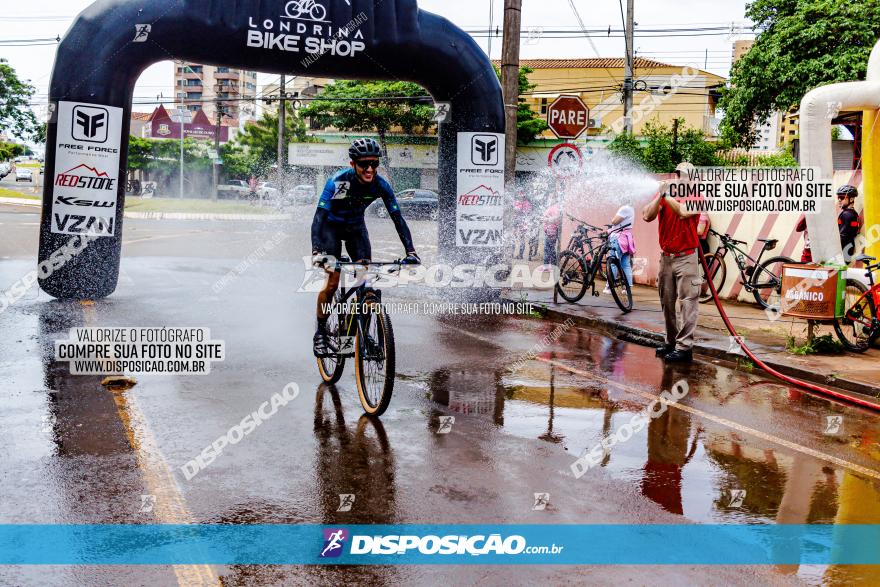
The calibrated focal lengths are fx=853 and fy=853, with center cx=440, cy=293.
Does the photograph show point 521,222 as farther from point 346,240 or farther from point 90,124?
point 346,240

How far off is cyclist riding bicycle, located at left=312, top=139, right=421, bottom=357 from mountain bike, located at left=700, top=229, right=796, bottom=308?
7.23 m

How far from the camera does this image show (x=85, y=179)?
→ 11.9 meters

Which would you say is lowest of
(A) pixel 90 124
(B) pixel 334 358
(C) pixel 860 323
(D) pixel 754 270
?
(B) pixel 334 358

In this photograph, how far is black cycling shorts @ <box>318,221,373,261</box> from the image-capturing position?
7.46m

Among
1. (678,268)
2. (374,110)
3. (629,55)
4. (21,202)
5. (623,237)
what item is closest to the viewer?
(678,268)

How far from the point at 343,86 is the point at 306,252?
107 feet

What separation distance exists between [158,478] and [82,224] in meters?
7.75

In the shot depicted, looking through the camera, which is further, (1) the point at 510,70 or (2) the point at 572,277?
(1) the point at 510,70

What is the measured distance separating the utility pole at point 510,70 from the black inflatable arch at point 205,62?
0.94 metres

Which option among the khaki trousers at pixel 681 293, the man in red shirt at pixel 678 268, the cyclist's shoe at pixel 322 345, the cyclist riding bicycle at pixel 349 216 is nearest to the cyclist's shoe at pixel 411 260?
the cyclist riding bicycle at pixel 349 216

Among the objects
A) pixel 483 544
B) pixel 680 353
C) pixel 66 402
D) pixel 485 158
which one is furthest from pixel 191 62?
pixel 483 544

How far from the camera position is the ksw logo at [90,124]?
11.7m

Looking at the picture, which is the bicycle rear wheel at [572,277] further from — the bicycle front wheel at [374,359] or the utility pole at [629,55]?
the utility pole at [629,55]

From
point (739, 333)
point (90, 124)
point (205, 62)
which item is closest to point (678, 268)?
point (739, 333)
